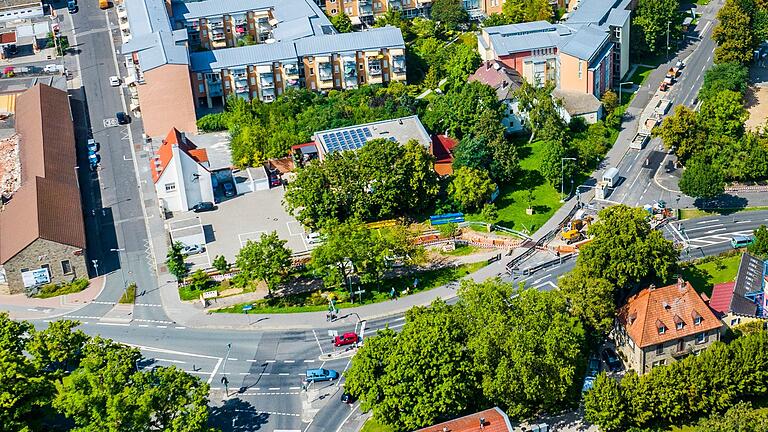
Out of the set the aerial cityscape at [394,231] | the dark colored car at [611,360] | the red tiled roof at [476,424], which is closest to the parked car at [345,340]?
the aerial cityscape at [394,231]

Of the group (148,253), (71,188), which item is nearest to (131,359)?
(148,253)

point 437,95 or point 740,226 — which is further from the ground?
point 437,95

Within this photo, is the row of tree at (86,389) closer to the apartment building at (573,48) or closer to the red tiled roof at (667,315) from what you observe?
the red tiled roof at (667,315)

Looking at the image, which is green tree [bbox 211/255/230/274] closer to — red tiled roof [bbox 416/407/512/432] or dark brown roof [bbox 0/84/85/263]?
dark brown roof [bbox 0/84/85/263]

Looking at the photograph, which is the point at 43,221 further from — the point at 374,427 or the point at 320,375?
the point at 374,427

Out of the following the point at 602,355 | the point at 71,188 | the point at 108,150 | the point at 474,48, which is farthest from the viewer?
the point at 474,48

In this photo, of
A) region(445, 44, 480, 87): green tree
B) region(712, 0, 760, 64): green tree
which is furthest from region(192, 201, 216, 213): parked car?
region(712, 0, 760, 64): green tree

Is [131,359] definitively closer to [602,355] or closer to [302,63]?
[602,355]
